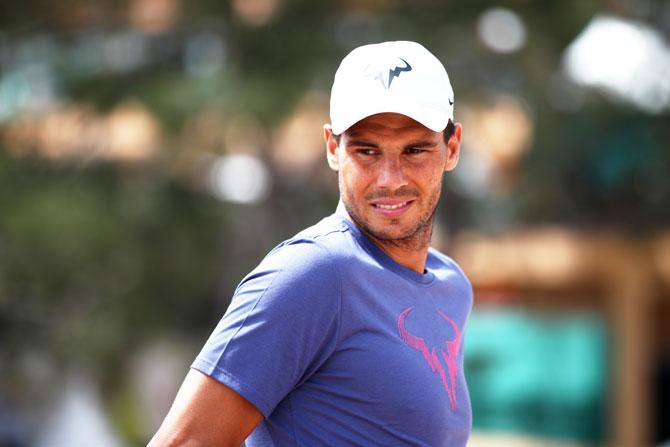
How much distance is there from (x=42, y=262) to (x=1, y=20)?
2.74 meters

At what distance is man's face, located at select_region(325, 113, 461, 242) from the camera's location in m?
2.37

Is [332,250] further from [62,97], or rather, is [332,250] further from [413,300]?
[62,97]

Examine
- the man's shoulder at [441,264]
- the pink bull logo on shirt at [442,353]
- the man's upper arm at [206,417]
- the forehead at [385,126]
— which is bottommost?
the man's upper arm at [206,417]

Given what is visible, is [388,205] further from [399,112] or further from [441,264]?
[441,264]

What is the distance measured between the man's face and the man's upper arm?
1.52 feet

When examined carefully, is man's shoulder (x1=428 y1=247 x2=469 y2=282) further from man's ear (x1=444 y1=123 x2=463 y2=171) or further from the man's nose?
the man's nose

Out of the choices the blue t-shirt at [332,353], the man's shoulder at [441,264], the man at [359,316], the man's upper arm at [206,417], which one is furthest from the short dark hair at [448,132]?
the man's upper arm at [206,417]

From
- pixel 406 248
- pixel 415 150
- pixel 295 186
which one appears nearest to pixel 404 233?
pixel 406 248

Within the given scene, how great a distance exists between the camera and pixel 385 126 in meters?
2.37

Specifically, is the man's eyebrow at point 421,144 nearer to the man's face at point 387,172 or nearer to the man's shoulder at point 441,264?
the man's face at point 387,172

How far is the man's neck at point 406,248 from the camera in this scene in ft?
7.91

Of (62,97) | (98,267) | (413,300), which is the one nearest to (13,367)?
(98,267)

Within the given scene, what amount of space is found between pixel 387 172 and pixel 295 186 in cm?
1108

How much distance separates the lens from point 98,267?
38.1 ft
